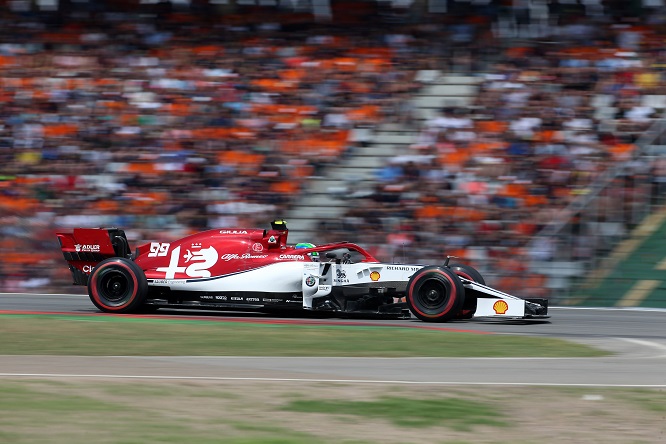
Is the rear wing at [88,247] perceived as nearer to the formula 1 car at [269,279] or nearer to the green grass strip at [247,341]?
the formula 1 car at [269,279]

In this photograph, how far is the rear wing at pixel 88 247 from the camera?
1437 centimetres

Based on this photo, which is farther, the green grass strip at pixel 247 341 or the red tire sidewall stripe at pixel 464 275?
the red tire sidewall stripe at pixel 464 275

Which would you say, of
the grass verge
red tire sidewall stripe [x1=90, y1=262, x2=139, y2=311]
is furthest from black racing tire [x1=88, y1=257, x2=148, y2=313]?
the grass verge

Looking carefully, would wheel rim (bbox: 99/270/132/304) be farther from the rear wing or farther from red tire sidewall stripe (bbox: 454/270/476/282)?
red tire sidewall stripe (bbox: 454/270/476/282)

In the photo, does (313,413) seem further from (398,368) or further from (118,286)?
(118,286)

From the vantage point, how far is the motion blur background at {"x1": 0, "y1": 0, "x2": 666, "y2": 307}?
1645cm

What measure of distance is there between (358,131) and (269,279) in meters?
5.90

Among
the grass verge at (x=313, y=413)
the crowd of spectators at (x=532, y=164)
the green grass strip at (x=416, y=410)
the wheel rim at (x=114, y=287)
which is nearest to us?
the grass verge at (x=313, y=413)

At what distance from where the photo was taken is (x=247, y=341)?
1138 cm

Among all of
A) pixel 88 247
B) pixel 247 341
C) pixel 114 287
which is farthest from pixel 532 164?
pixel 247 341

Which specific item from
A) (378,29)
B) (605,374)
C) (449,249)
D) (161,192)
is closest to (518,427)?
(605,374)

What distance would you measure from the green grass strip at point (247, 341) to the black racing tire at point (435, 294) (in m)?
0.67

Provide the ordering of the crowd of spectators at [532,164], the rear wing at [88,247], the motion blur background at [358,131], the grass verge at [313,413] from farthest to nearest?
the motion blur background at [358,131], the crowd of spectators at [532,164], the rear wing at [88,247], the grass verge at [313,413]

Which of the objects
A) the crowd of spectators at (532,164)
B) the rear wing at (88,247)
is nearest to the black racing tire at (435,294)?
the crowd of spectators at (532,164)
